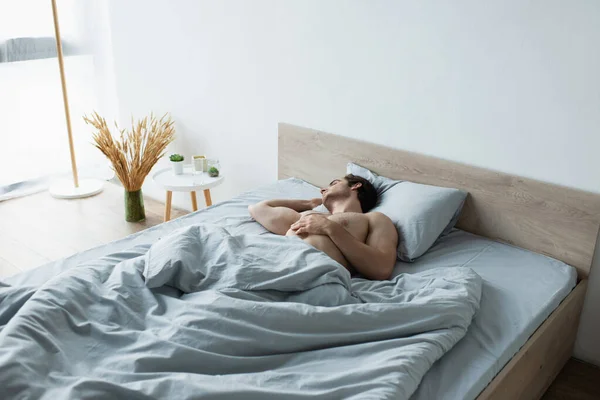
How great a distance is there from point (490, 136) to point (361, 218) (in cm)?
62

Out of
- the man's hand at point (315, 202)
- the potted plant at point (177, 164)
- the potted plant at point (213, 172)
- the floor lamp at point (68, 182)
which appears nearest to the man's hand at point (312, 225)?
the man's hand at point (315, 202)

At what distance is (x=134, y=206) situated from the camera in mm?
3543

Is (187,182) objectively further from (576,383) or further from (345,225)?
(576,383)

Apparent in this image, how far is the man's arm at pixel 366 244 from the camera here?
2.06 m

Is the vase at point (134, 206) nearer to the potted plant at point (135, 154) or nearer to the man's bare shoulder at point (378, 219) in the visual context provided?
the potted plant at point (135, 154)

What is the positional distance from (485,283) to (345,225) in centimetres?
54

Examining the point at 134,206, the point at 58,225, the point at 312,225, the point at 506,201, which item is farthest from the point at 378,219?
the point at 58,225

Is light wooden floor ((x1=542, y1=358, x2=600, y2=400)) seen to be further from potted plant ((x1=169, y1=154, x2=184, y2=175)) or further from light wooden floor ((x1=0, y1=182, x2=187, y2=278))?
light wooden floor ((x1=0, y1=182, x2=187, y2=278))

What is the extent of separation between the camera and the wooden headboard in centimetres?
219

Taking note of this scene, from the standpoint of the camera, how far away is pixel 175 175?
10.7ft

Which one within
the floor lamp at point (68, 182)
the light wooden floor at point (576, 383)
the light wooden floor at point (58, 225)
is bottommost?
the light wooden floor at point (576, 383)

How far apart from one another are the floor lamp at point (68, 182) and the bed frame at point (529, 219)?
208 cm

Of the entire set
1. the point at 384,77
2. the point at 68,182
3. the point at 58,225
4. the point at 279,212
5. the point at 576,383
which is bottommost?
the point at 576,383

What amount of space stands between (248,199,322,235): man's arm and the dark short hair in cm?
17
